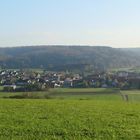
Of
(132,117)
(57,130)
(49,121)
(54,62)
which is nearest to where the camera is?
(57,130)

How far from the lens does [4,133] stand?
1305 centimetres

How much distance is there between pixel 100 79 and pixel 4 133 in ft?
289

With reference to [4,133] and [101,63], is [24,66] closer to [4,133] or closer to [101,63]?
[101,63]

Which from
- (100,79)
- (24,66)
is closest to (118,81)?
(100,79)

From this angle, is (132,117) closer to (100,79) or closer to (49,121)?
(49,121)

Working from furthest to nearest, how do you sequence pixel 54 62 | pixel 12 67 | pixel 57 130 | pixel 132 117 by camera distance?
pixel 54 62 → pixel 12 67 → pixel 132 117 → pixel 57 130

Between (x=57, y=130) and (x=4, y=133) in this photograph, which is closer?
(x=4, y=133)

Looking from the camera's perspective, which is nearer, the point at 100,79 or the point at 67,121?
the point at 67,121

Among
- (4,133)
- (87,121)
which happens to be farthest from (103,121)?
(4,133)

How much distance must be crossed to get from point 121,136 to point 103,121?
3.30 m

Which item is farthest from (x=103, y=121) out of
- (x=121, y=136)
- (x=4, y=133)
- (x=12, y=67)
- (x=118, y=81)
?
(x=12, y=67)

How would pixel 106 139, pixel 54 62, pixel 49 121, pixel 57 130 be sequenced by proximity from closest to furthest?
pixel 106 139, pixel 57 130, pixel 49 121, pixel 54 62

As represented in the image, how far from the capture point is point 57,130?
45.6 ft

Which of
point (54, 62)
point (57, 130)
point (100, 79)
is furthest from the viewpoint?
point (54, 62)
